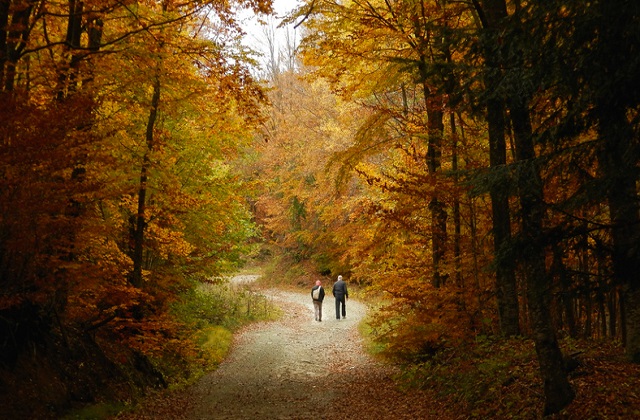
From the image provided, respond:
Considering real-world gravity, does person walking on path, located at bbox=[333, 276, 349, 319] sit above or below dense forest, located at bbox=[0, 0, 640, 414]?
below

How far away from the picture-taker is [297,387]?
10.7 metres

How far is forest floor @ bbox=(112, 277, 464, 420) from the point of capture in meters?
8.45

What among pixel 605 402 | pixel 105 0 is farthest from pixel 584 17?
pixel 105 0

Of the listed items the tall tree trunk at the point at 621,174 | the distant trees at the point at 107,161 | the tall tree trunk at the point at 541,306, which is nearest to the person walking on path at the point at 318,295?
the distant trees at the point at 107,161

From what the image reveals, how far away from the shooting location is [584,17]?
453 centimetres

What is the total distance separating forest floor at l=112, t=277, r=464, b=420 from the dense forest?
39.9 inches

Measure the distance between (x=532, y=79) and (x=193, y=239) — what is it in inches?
421

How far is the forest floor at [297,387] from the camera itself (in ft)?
27.7

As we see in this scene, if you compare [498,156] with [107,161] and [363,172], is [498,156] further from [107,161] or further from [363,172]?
[107,161]

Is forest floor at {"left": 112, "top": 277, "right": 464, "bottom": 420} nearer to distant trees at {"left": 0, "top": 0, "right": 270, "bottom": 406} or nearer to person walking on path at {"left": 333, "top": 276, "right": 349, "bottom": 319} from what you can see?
distant trees at {"left": 0, "top": 0, "right": 270, "bottom": 406}

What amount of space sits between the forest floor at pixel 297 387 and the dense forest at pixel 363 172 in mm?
1013

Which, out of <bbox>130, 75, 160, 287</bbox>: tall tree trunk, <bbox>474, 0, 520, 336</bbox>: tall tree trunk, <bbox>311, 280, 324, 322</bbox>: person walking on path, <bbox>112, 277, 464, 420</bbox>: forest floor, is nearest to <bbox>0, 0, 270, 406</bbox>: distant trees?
<bbox>130, 75, 160, 287</bbox>: tall tree trunk

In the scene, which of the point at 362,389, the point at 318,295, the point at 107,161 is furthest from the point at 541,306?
the point at 318,295

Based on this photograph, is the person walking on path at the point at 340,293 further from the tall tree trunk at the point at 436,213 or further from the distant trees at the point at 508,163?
the tall tree trunk at the point at 436,213
